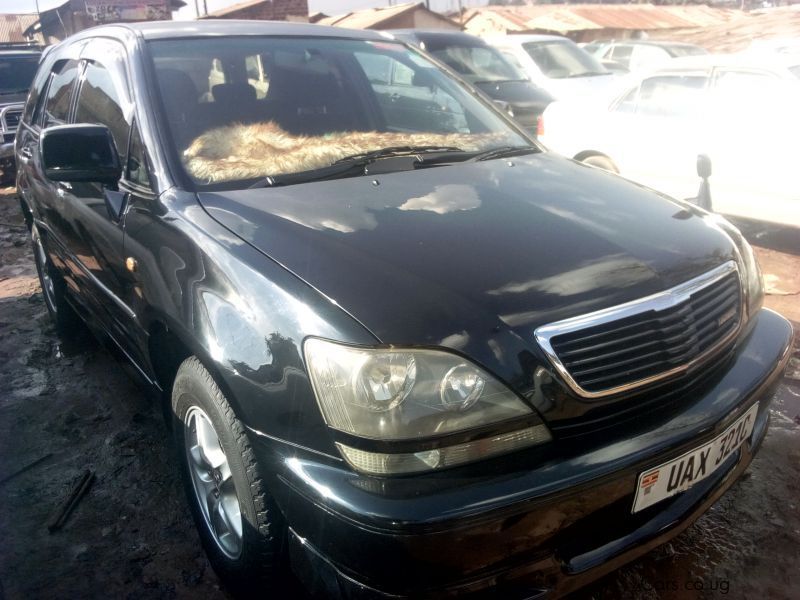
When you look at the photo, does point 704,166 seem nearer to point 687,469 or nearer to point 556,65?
point 687,469

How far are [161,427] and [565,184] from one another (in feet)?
6.91

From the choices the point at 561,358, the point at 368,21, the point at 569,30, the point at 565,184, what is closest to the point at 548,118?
the point at 565,184

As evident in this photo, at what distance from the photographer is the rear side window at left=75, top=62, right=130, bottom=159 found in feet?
8.29

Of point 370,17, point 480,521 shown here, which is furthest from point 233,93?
point 370,17

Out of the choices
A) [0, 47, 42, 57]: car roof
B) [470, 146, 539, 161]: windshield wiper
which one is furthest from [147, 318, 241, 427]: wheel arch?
[0, 47, 42, 57]: car roof

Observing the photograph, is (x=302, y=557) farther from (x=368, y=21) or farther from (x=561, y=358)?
(x=368, y=21)

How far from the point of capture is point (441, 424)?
1521 mm

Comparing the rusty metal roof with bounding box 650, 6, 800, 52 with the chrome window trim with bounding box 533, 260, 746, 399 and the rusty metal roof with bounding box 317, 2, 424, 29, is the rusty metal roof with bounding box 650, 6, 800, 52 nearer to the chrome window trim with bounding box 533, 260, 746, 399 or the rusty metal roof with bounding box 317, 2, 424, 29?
the rusty metal roof with bounding box 317, 2, 424, 29

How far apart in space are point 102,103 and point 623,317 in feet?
7.31

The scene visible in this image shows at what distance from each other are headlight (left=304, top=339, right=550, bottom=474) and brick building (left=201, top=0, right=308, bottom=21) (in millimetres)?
23502

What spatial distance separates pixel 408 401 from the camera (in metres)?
1.52

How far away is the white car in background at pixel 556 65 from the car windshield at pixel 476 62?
401 mm

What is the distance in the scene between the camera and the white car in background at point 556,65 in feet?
30.6

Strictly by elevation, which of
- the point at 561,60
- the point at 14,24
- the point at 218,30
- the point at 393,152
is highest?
the point at 218,30
